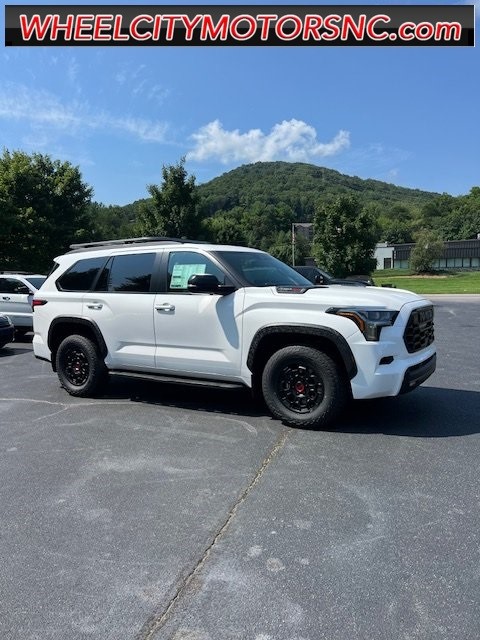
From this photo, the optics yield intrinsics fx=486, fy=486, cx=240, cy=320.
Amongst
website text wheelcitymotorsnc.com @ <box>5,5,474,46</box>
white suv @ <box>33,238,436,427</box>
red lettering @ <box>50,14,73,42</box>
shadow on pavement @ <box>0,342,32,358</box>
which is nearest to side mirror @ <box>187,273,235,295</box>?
white suv @ <box>33,238,436,427</box>

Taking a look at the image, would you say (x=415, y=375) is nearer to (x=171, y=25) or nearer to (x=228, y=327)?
(x=228, y=327)

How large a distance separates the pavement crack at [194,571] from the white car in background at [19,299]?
9.43 m

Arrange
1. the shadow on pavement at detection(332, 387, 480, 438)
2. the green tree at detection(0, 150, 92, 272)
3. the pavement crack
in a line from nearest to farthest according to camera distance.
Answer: the pavement crack
the shadow on pavement at detection(332, 387, 480, 438)
the green tree at detection(0, 150, 92, 272)

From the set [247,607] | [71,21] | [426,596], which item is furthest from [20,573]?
[71,21]

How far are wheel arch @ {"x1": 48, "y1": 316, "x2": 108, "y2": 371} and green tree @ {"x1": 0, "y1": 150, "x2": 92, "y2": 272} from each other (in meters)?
17.7

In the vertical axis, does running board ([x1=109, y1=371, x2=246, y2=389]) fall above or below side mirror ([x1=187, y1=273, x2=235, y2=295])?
below

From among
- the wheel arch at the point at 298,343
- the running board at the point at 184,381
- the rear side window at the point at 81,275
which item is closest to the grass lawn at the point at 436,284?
the rear side window at the point at 81,275

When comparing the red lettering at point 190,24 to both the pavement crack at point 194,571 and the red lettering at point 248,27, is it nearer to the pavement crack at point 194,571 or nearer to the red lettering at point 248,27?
the red lettering at point 248,27

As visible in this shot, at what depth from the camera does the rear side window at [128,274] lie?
18.6 ft

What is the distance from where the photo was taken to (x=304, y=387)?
15.5 feet

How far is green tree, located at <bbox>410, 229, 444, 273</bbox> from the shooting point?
70250 mm

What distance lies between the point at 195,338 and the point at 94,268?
1.83m

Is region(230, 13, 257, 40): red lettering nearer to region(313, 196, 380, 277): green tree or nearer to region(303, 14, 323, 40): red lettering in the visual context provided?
region(303, 14, 323, 40): red lettering

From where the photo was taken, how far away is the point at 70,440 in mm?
4609
